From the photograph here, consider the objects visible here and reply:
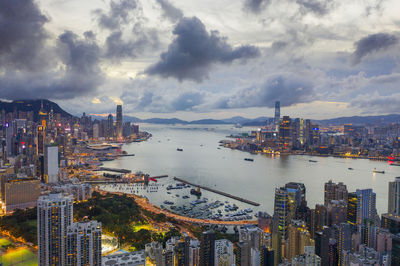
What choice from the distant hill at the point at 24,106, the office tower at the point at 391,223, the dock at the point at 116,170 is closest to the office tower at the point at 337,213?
the office tower at the point at 391,223

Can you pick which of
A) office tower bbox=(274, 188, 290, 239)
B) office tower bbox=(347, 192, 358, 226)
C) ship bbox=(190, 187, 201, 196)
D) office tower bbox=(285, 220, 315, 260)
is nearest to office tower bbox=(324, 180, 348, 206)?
office tower bbox=(347, 192, 358, 226)

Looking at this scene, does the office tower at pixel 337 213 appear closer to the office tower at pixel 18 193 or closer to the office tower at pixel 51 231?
the office tower at pixel 51 231

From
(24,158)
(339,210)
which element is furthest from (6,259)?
(24,158)

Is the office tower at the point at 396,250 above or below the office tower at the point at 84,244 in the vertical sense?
below

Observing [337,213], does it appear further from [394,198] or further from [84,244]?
[84,244]

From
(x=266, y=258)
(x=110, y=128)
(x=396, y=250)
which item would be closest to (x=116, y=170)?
(x=266, y=258)

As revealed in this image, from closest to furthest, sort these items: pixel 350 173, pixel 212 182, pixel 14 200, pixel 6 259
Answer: pixel 6 259
pixel 14 200
pixel 212 182
pixel 350 173

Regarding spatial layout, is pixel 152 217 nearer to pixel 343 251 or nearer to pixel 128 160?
pixel 343 251
